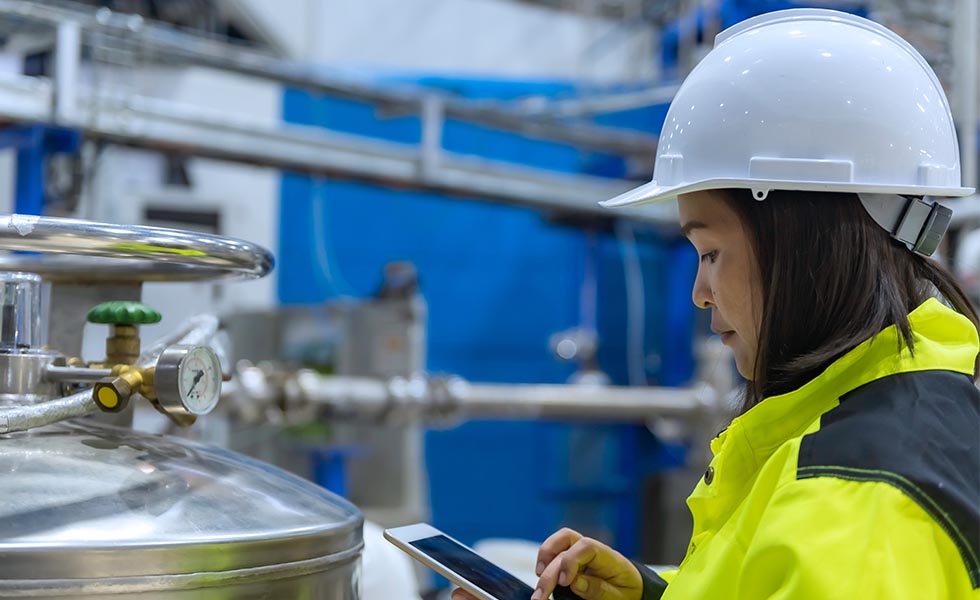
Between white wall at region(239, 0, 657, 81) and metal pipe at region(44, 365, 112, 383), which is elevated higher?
white wall at region(239, 0, 657, 81)

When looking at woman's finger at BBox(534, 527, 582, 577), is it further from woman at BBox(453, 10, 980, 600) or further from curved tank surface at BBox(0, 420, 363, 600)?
curved tank surface at BBox(0, 420, 363, 600)

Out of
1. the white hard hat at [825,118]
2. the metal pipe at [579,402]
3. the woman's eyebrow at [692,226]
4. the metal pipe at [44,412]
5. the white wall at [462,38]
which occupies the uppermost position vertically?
the white wall at [462,38]

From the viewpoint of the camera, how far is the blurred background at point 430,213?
190cm

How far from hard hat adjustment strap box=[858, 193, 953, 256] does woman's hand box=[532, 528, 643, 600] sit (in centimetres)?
33

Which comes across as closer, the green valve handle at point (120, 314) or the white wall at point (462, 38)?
the green valve handle at point (120, 314)

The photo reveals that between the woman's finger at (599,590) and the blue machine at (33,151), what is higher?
the blue machine at (33,151)

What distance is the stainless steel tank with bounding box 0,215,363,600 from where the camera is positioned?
0.60m

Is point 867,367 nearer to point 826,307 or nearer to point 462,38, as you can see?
point 826,307

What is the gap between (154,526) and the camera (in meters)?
0.63

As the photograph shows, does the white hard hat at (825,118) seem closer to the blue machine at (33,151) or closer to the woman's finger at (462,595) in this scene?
the woman's finger at (462,595)

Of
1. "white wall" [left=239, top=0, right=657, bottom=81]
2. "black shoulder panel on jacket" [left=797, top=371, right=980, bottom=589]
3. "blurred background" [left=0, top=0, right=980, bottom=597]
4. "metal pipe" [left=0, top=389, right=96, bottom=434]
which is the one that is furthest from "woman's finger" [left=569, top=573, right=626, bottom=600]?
"white wall" [left=239, top=0, right=657, bottom=81]

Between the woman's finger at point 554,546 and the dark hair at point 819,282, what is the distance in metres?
0.23

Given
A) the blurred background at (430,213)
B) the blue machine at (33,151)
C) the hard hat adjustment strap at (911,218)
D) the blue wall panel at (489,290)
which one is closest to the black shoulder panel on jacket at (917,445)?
the hard hat adjustment strap at (911,218)

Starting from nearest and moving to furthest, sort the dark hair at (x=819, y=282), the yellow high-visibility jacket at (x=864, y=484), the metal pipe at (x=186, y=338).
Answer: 1. the yellow high-visibility jacket at (x=864, y=484)
2. the dark hair at (x=819, y=282)
3. the metal pipe at (x=186, y=338)
